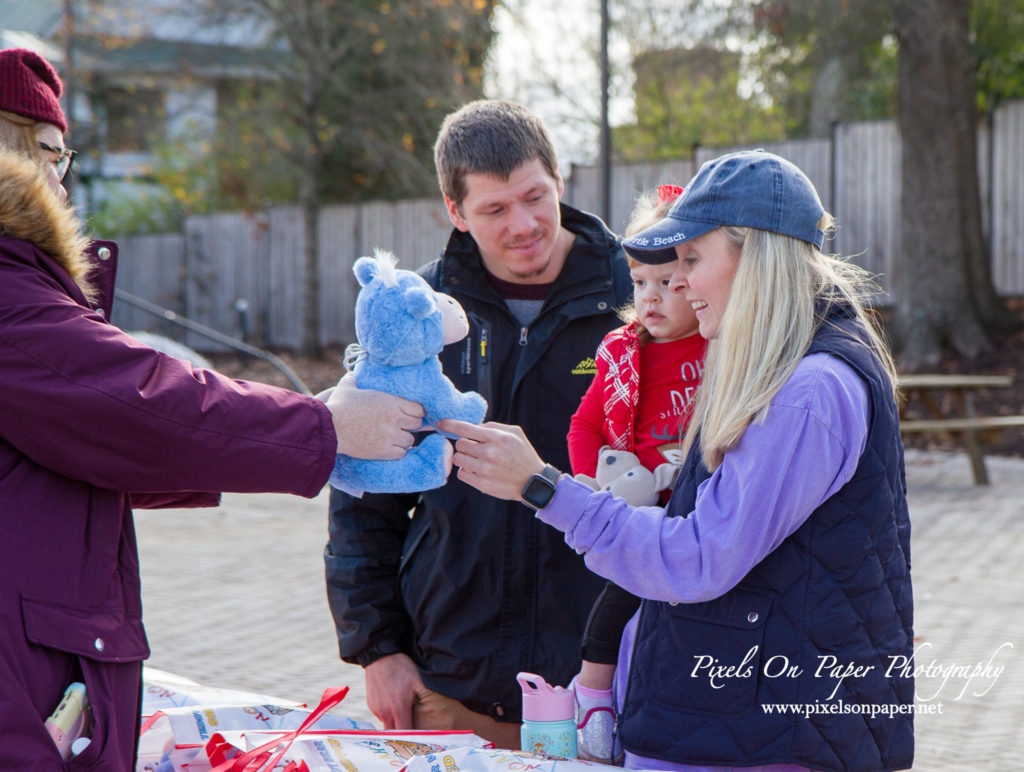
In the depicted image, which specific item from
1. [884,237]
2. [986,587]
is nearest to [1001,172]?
[884,237]

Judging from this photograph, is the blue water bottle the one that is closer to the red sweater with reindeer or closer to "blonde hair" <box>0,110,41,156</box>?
the red sweater with reindeer

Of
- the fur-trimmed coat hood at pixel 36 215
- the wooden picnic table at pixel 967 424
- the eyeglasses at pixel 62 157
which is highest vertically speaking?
the eyeglasses at pixel 62 157

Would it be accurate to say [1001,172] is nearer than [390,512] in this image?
No

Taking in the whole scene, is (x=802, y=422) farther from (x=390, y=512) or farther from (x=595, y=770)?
(x=390, y=512)

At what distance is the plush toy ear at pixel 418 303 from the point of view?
2.33 meters

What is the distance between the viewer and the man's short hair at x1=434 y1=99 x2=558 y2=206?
3.23m

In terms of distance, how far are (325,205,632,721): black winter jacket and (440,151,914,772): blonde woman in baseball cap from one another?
81 centimetres

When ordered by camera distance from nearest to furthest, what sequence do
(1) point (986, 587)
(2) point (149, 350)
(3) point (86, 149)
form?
(2) point (149, 350) < (1) point (986, 587) < (3) point (86, 149)

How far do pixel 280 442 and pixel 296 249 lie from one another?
23.0 metres

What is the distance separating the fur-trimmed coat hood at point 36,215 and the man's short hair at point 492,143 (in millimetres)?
1358

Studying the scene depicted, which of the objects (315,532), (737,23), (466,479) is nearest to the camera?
(466,479)

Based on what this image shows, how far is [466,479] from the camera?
2412 millimetres

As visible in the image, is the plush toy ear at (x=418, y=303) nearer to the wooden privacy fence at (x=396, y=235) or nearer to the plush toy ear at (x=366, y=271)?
the plush toy ear at (x=366, y=271)

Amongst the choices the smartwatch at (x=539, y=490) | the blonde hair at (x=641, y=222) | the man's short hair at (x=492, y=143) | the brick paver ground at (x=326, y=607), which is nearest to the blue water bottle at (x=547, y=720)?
the smartwatch at (x=539, y=490)
